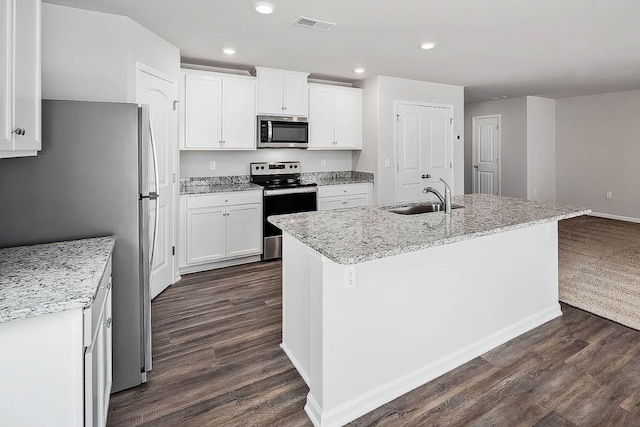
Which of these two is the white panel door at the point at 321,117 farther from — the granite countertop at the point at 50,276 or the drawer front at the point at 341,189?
the granite countertop at the point at 50,276

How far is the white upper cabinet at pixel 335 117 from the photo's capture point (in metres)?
4.97

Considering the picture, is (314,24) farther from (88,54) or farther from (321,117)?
(321,117)

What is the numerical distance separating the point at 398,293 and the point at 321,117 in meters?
3.50

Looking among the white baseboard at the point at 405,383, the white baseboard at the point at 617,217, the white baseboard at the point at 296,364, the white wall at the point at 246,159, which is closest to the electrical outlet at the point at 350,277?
the white baseboard at the point at 405,383

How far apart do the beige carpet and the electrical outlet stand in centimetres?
245

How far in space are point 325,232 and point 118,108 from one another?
126 cm

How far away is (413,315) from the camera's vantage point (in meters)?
2.11

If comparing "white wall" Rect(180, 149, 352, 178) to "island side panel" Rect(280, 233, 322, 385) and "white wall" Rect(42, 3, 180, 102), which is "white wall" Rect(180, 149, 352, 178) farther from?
"island side panel" Rect(280, 233, 322, 385)

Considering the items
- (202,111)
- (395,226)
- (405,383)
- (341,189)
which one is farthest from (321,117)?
(405,383)

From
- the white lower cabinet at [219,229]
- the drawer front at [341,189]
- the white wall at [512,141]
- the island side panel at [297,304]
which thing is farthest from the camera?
the white wall at [512,141]

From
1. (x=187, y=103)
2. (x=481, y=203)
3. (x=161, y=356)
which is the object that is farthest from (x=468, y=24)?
(x=161, y=356)

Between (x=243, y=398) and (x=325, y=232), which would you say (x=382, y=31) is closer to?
(x=325, y=232)

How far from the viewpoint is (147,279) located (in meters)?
2.08

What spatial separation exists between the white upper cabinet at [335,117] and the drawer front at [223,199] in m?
1.14
